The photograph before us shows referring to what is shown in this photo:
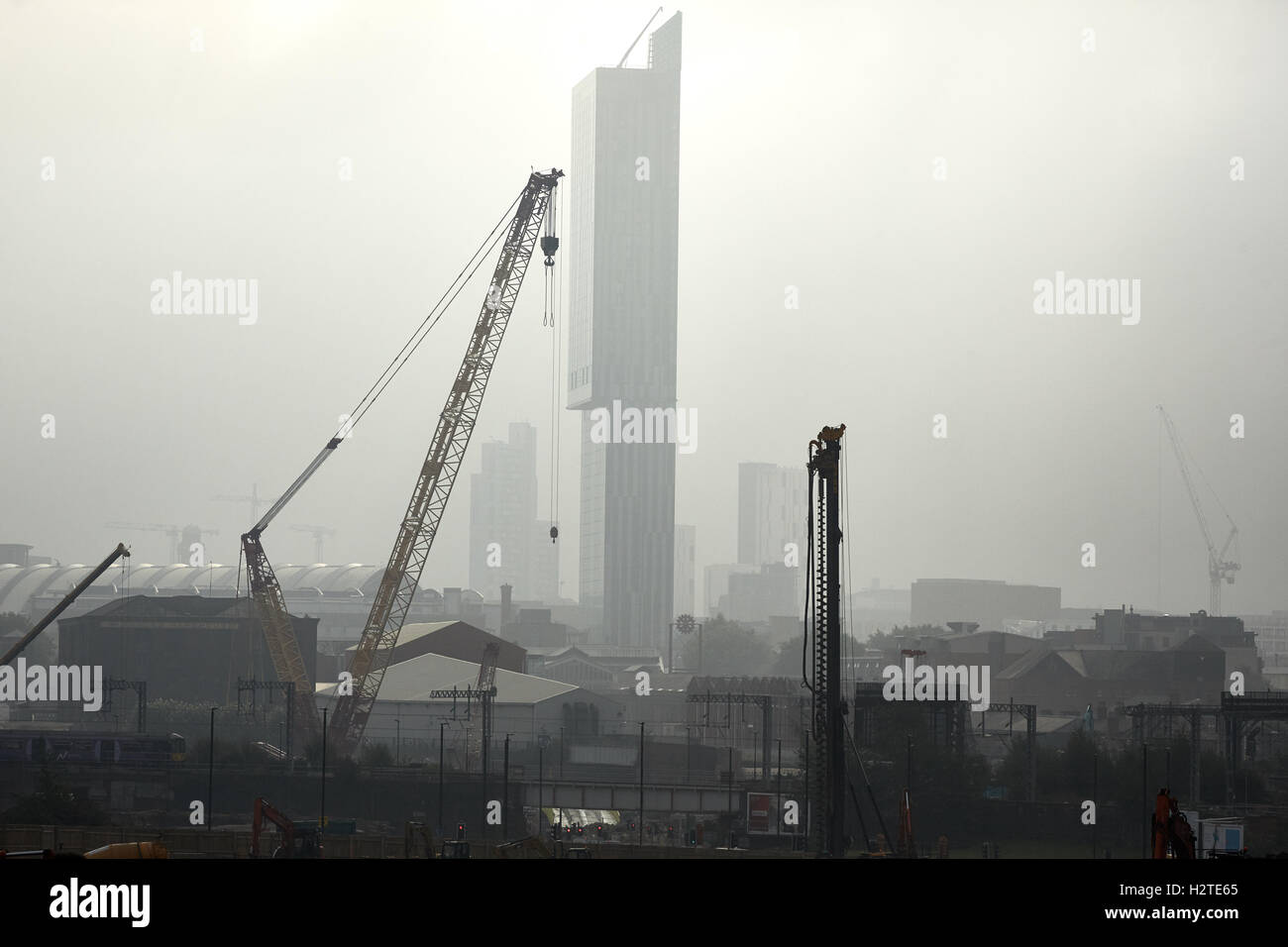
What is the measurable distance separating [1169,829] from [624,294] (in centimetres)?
16257

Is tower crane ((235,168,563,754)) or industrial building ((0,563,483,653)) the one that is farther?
industrial building ((0,563,483,653))

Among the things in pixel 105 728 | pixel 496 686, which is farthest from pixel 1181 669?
pixel 105 728

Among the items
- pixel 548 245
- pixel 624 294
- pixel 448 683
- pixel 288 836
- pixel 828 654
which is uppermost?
pixel 624 294

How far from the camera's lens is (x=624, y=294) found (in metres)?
181

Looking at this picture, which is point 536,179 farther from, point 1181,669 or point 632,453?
point 632,453

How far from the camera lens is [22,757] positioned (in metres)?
49.2

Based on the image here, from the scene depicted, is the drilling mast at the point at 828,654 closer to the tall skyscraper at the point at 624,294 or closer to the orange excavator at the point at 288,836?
the orange excavator at the point at 288,836

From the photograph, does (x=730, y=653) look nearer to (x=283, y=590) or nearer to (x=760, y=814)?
(x=283, y=590)

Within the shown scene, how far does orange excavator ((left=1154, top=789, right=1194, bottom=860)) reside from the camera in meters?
21.1

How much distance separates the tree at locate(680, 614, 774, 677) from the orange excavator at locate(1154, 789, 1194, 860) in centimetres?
10935

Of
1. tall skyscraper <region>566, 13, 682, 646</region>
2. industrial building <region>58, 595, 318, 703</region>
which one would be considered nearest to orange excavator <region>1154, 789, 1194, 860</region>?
industrial building <region>58, 595, 318, 703</region>

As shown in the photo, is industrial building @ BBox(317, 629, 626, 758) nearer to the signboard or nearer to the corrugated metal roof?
the corrugated metal roof

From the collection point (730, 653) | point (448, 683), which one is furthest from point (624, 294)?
point (448, 683)

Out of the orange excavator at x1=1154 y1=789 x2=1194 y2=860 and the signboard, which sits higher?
the orange excavator at x1=1154 y1=789 x2=1194 y2=860
